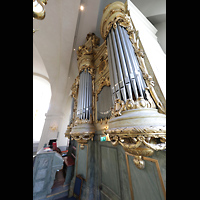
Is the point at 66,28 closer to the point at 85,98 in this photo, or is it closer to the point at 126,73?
the point at 85,98

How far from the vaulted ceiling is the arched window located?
296cm

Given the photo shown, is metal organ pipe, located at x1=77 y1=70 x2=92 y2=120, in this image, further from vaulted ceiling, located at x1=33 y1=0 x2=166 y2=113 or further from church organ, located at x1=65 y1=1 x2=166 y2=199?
vaulted ceiling, located at x1=33 y1=0 x2=166 y2=113

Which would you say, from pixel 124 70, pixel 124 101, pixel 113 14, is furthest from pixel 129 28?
pixel 124 101

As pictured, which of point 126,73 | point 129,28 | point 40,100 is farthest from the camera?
point 40,100

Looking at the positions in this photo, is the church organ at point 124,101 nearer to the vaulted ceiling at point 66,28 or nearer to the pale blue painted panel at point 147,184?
the pale blue painted panel at point 147,184

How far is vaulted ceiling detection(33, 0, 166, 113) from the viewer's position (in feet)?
9.55

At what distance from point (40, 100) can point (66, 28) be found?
24.8 feet

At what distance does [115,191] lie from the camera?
4.87ft

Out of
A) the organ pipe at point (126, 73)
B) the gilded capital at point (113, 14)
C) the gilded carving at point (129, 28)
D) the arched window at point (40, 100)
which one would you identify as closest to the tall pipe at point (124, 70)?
the organ pipe at point (126, 73)

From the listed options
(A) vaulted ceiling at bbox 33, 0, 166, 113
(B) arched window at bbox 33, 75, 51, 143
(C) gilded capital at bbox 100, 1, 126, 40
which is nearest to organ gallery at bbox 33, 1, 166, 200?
(C) gilded capital at bbox 100, 1, 126, 40

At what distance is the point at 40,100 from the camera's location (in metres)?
8.70
